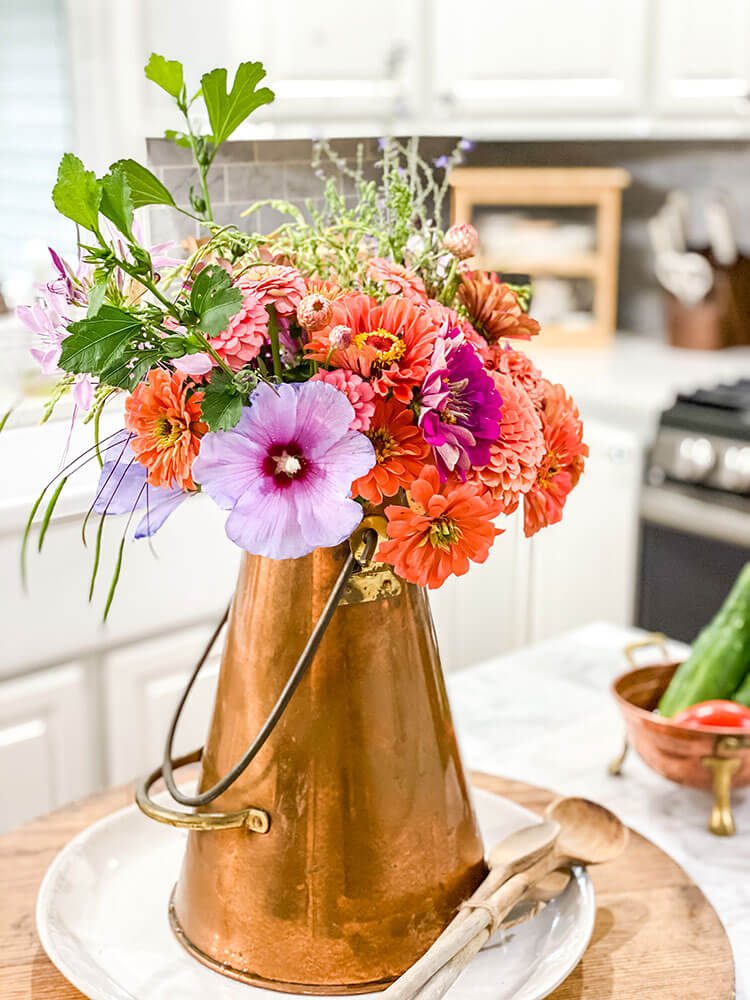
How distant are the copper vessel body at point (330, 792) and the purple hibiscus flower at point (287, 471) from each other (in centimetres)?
9

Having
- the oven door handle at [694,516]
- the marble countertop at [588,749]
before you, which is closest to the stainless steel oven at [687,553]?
the oven door handle at [694,516]

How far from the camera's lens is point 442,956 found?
2.17 ft

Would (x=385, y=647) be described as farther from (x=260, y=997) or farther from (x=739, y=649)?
(x=739, y=649)

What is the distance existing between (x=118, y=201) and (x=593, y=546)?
6.60 feet

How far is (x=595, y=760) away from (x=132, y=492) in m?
0.59

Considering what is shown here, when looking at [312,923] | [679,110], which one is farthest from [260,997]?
[679,110]

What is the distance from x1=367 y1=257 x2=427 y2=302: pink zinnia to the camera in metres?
0.66

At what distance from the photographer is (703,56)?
265 centimetres

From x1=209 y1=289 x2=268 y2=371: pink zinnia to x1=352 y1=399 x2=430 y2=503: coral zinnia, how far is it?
0.07m

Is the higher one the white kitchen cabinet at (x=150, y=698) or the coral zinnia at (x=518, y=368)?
the coral zinnia at (x=518, y=368)

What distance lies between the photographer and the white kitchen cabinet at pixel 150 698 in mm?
1364

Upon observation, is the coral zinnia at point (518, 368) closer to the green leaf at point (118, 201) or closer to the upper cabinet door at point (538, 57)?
the green leaf at point (118, 201)

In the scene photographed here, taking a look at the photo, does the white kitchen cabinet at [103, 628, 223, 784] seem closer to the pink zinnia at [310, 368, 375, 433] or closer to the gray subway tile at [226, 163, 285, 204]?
the gray subway tile at [226, 163, 285, 204]

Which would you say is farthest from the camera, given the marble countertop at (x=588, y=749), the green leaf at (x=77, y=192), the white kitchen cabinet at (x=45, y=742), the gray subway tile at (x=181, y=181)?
the white kitchen cabinet at (x=45, y=742)
